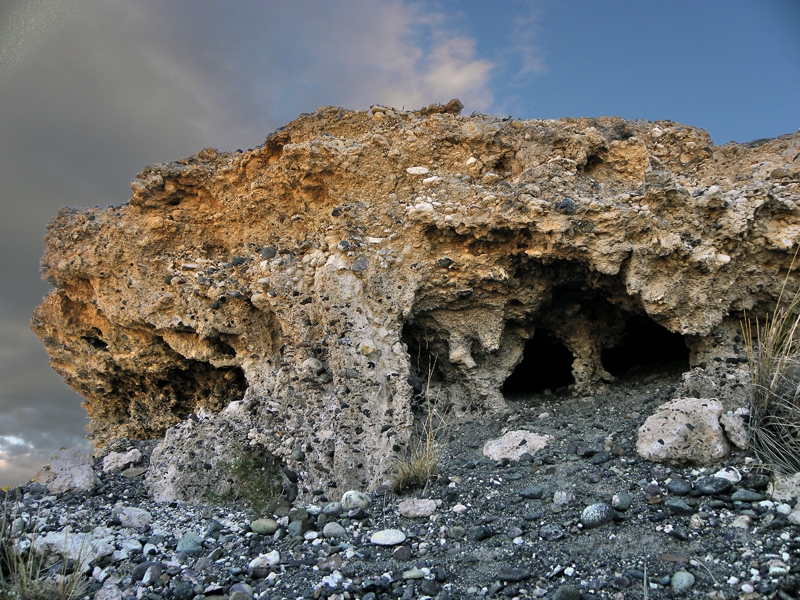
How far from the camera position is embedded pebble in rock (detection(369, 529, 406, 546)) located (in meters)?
3.49

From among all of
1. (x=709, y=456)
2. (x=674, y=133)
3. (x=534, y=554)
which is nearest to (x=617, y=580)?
(x=534, y=554)

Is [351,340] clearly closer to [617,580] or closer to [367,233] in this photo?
[367,233]

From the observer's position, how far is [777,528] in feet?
9.97

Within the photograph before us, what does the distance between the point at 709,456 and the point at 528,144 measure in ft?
12.5

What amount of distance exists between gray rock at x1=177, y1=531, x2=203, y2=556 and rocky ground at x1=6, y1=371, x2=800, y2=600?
0.01 metres

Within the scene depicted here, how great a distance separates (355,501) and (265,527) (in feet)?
2.27

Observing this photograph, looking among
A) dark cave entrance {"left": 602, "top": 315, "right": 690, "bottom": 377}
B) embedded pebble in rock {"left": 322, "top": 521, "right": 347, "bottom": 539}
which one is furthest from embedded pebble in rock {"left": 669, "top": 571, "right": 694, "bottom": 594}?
dark cave entrance {"left": 602, "top": 315, "right": 690, "bottom": 377}

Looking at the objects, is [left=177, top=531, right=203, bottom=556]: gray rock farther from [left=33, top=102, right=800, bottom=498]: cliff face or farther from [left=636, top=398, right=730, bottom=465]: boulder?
[left=636, top=398, right=730, bottom=465]: boulder

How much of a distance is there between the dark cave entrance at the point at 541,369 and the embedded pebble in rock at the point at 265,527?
433 cm

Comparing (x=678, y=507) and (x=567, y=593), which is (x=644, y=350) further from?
(x=567, y=593)

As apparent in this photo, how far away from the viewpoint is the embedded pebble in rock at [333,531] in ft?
12.1

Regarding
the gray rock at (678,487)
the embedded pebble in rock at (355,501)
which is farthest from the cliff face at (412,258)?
the gray rock at (678,487)

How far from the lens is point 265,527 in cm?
392

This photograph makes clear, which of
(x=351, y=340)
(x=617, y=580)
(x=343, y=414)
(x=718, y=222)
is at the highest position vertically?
(x=718, y=222)
